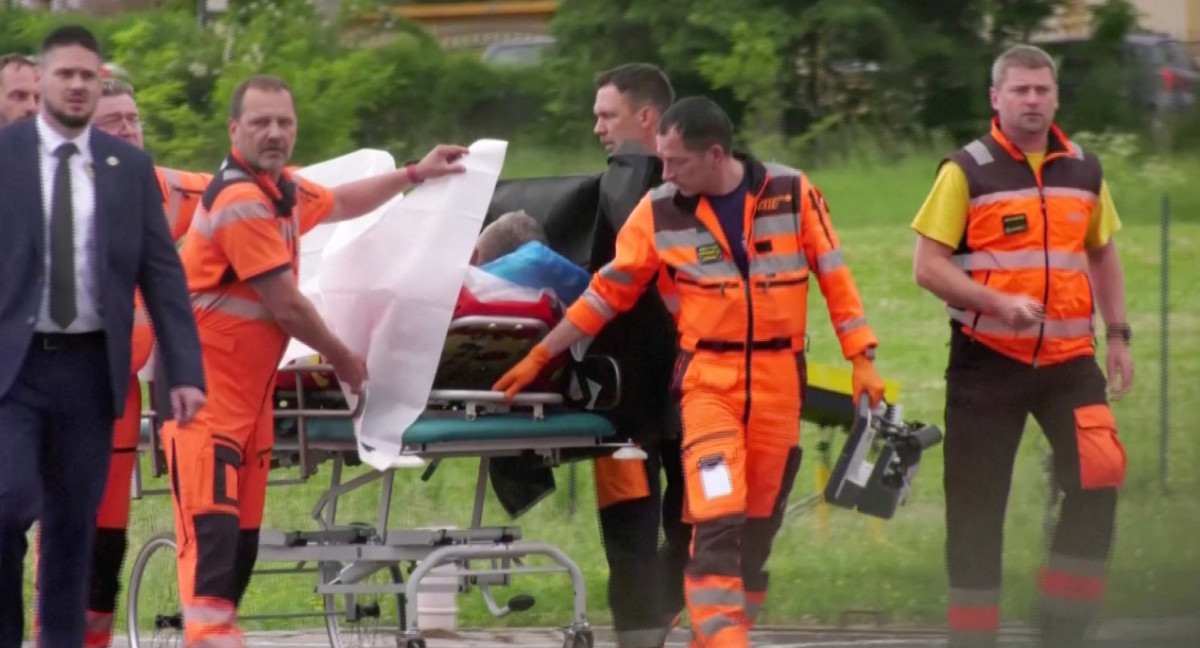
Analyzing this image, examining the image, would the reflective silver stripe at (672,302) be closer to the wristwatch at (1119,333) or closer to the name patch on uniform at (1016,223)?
the name patch on uniform at (1016,223)

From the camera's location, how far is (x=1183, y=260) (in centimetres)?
1342

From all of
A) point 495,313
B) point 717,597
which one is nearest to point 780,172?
point 495,313

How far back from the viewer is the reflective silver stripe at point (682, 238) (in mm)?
6918

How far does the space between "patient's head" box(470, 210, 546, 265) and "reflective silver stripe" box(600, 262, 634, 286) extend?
0.62 meters

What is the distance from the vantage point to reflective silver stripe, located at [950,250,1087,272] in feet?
23.3

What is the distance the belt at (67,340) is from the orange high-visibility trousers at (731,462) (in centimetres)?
186

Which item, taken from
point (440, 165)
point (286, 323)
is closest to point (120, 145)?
point (286, 323)

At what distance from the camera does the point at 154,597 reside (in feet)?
27.1

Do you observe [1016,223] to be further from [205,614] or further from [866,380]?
[205,614]

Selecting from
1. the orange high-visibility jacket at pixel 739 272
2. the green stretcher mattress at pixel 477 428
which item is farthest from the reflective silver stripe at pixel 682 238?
the green stretcher mattress at pixel 477 428

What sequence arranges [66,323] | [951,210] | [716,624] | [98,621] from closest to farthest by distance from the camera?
[66,323] → [716,624] → [951,210] → [98,621]

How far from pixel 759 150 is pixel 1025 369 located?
37.2ft

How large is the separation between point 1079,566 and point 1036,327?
81 centimetres

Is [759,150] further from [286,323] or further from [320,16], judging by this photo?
[286,323]
